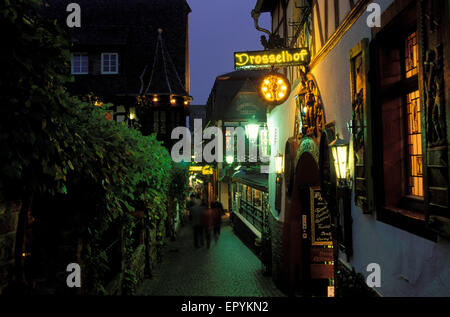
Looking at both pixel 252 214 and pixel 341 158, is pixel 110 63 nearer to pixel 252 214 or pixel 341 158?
pixel 252 214

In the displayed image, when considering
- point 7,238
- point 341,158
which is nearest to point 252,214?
point 341,158

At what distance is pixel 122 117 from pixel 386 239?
18993mm

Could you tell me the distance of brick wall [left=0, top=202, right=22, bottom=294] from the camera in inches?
129

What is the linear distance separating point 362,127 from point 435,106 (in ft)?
5.23

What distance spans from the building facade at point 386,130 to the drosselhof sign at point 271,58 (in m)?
0.26

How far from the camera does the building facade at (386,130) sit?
298 cm

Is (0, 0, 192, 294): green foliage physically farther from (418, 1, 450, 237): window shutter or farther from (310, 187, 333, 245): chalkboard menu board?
(310, 187, 333, 245): chalkboard menu board

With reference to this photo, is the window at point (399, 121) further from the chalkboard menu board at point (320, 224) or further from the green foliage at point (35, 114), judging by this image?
the chalkboard menu board at point (320, 224)

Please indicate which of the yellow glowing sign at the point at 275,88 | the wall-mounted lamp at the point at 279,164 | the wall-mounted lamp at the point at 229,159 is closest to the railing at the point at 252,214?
the wall-mounted lamp at the point at 229,159

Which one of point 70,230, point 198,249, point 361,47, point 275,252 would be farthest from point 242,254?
point 361,47

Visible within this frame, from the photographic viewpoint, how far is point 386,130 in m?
4.23

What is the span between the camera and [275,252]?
1188 centimetres

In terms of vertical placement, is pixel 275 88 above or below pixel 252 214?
above

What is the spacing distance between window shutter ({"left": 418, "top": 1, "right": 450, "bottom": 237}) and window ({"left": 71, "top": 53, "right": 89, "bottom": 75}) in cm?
2196
